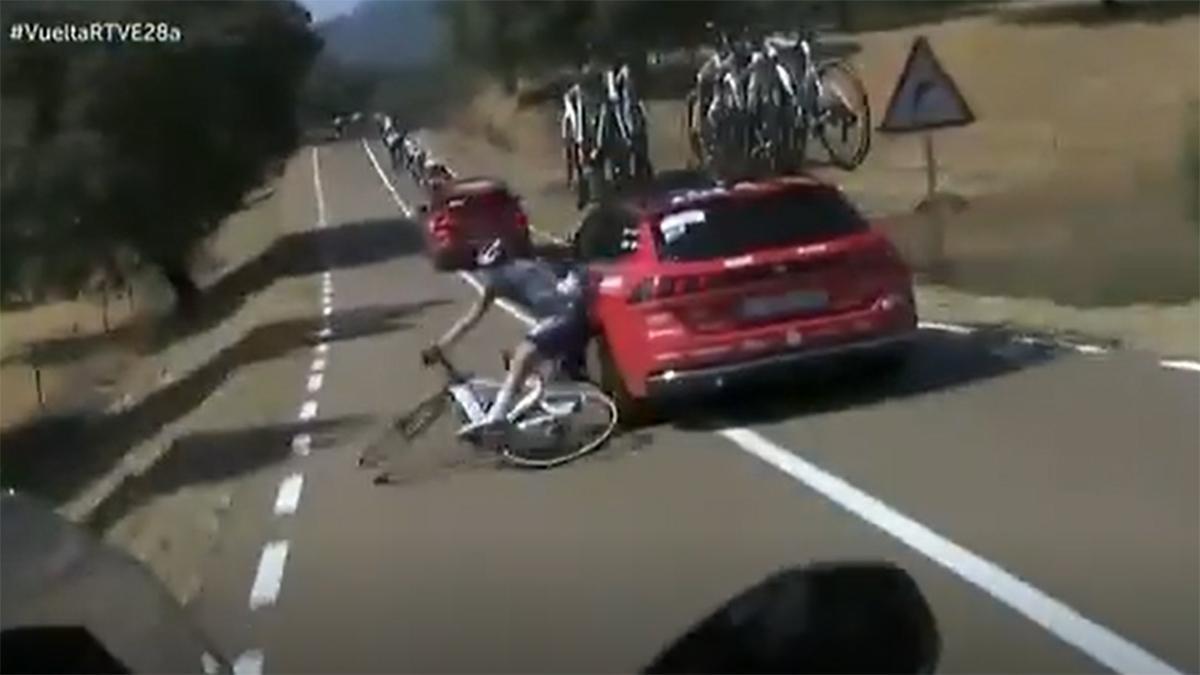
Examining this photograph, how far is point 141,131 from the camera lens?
4844 millimetres

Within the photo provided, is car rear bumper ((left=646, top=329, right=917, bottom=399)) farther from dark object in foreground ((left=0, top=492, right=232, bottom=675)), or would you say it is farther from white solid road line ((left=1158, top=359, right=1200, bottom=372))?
dark object in foreground ((left=0, top=492, right=232, bottom=675))

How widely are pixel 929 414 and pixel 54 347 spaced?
167 cm

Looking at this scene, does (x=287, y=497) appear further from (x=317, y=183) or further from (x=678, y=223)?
(x=678, y=223)

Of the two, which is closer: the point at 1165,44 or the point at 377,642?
the point at 377,642

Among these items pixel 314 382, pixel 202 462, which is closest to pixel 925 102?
pixel 314 382

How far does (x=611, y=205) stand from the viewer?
16.7 ft

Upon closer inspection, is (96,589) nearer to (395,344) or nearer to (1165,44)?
(395,344)

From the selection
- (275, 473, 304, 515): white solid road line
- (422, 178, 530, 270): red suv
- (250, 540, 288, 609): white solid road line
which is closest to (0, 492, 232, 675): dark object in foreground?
(250, 540, 288, 609): white solid road line

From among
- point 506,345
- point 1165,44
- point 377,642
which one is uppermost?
point 1165,44

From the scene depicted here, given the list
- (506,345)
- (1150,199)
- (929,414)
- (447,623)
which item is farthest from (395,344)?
(1150,199)

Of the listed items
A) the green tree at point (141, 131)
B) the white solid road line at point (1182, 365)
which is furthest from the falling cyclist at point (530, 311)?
the white solid road line at point (1182, 365)

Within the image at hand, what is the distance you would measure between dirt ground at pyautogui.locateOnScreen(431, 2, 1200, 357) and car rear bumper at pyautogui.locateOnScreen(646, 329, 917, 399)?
0.22 m

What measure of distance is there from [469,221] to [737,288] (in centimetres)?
58

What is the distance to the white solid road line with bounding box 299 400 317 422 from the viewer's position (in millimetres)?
4918
